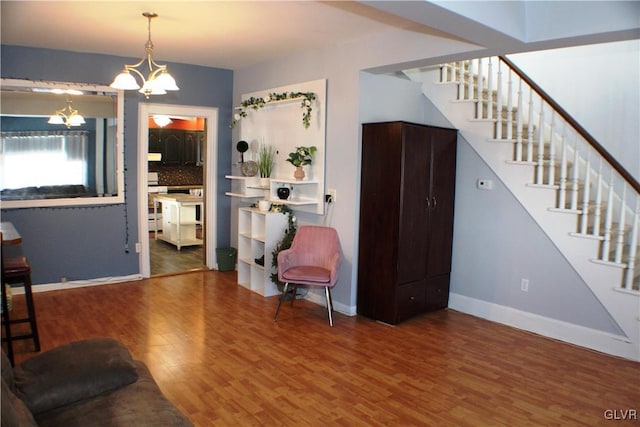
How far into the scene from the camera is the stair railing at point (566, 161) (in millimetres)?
3945

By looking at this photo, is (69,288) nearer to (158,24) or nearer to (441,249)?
(158,24)

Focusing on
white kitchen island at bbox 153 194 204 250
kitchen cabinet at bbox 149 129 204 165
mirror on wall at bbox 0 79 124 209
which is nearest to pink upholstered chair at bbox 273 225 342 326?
mirror on wall at bbox 0 79 124 209

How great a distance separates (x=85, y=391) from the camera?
2135mm

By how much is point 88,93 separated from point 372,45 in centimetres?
323

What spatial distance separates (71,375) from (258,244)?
3.36 m

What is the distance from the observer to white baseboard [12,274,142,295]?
524 centimetres

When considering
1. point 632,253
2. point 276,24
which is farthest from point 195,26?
point 632,253

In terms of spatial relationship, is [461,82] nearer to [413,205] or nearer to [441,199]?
[441,199]

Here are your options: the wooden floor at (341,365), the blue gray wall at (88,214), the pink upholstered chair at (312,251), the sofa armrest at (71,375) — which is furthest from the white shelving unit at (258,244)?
the sofa armrest at (71,375)

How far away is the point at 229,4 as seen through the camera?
356 cm

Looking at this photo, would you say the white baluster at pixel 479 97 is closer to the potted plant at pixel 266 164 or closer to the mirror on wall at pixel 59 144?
the potted plant at pixel 266 164

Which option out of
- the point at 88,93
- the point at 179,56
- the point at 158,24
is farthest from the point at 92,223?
the point at 158,24

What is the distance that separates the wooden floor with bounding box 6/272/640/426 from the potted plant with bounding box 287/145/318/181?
1.36 m

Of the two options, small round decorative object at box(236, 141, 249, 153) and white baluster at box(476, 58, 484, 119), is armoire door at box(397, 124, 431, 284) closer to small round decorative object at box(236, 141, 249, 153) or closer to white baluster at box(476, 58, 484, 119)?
white baluster at box(476, 58, 484, 119)
